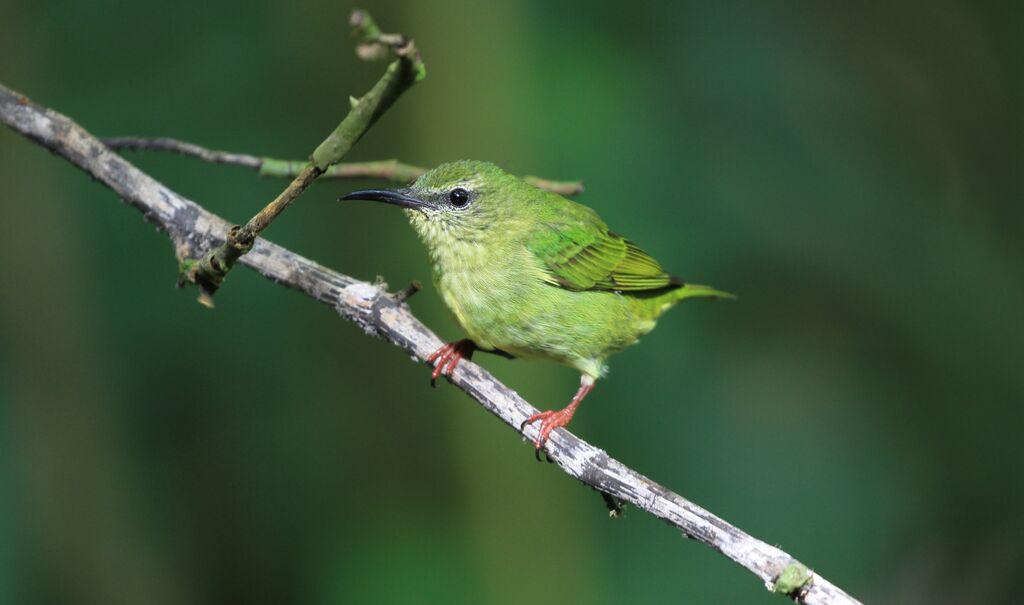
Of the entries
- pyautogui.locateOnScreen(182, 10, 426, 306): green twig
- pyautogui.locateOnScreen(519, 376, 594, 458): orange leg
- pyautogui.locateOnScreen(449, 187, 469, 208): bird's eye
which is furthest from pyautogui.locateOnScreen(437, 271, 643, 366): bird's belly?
pyautogui.locateOnScreen(182, 10, 426, 306): green twig

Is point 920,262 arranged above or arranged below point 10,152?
above

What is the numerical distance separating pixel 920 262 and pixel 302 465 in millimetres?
3158

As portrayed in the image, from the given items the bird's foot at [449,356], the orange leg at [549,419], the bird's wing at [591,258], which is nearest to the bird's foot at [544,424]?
the orange leg at [549,419]

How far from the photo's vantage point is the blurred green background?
4.21 m

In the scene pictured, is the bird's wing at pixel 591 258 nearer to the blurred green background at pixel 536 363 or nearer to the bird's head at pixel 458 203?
the bird's head at pixel 458 203

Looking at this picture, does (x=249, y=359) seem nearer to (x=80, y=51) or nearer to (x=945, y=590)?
(x=80, y=51)

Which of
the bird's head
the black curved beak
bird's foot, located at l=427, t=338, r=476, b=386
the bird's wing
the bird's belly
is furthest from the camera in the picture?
the bird's wing

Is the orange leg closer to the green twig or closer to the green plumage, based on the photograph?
the green plumage

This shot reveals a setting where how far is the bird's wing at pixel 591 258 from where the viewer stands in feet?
12.5

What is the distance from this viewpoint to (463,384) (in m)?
3.01

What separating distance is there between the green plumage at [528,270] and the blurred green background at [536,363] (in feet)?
1.69

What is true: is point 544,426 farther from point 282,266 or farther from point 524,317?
point 282,266

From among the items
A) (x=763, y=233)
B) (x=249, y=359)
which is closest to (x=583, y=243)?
(x=763, y=233)

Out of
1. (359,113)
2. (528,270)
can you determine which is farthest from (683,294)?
(359,113)
